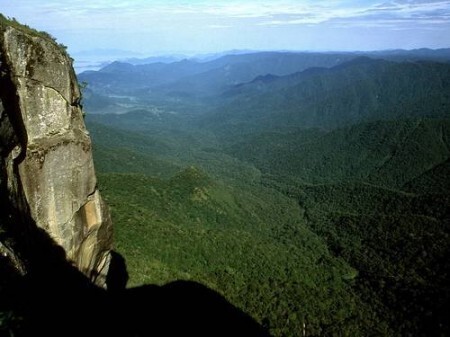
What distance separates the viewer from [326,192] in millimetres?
170000

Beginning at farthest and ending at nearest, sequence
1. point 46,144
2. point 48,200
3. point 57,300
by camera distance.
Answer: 1. point 48,200
2. point 46,144
3. point 57,300

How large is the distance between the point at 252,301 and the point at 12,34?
5558cm

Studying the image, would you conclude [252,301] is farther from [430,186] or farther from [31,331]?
[430,186]

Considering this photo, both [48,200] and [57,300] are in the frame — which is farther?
[48,200]

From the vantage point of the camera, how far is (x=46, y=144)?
80.1 feet

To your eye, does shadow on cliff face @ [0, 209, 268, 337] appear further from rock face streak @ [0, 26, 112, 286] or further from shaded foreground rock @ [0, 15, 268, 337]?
rock face streak @ [0, 26, 112, 286]

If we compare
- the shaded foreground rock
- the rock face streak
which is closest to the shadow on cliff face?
the shaded foreground rock

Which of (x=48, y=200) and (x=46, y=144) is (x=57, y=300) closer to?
(x=48, y=200)

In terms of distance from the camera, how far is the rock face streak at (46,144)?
73.6ft

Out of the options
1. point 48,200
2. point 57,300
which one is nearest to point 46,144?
point 48,200

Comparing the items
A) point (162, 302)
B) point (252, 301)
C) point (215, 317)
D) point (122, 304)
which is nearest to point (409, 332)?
point (252, 301)

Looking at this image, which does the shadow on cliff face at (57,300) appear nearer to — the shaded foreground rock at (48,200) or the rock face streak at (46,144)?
the shaded foreground rock at (48,200)

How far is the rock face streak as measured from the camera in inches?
883

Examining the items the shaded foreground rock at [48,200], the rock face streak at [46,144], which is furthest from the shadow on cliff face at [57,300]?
the rock face streak at [46,144]
